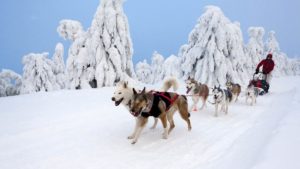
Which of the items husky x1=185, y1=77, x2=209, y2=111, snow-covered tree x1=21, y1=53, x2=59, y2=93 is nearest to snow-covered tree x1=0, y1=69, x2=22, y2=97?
snow-covered tree x1=21, y1=53, x2=59, y2=93

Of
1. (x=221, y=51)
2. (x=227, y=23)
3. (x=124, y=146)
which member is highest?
(x=227, y=23)

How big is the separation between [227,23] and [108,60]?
28.8ft

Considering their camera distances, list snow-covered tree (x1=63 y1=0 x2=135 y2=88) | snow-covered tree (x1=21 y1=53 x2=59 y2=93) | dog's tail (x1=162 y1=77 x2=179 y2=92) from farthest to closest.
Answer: snow-covered tree (x1=21 y1=53 x2=59 y2=93) → snow-covered tree (x1=63 y1=0 x2=135 y2=88) → dog's tail (x1=162 y1=77 x2=179 y2=92)

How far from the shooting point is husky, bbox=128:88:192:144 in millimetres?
5750

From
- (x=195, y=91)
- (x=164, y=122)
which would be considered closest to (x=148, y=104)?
(x=164, y=122)

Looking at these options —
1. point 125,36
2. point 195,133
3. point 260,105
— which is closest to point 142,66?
point 125,36

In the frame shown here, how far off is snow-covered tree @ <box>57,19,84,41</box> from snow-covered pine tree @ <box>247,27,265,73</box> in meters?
26.5

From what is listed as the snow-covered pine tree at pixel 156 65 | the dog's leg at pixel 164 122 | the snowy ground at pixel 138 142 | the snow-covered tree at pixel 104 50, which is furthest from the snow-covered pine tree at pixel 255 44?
the dog's leg at pixel 164 122

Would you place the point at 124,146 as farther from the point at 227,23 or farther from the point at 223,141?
the point at 227,23

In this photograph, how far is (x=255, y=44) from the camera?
133ft

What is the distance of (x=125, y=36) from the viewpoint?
19609mm

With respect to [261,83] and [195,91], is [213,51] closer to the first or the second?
[261,83]

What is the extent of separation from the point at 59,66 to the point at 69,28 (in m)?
10.9

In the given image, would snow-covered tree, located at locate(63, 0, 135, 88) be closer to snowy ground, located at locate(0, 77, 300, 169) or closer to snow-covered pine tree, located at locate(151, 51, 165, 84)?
snowy ground, located at locate(0, 77, 300, 169)
